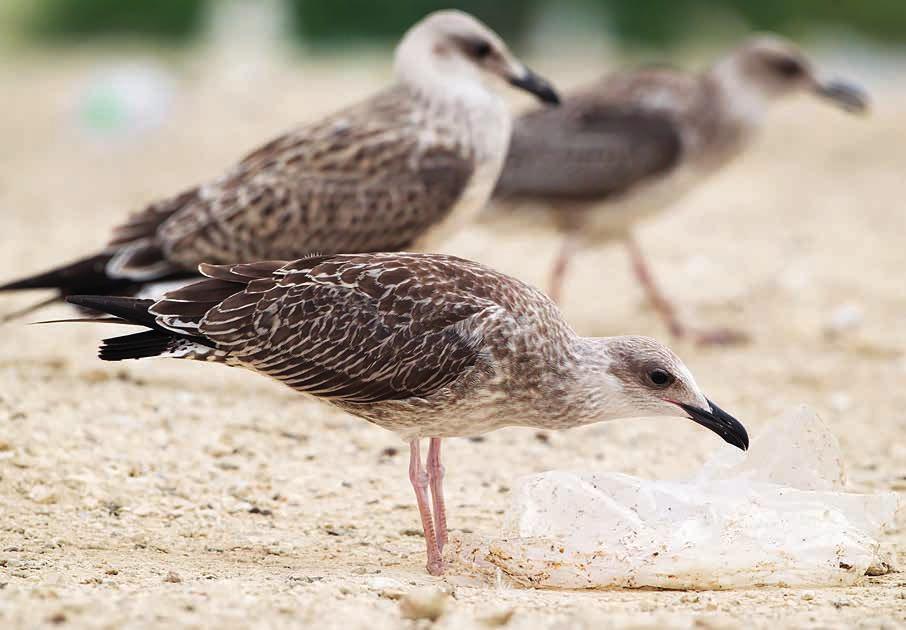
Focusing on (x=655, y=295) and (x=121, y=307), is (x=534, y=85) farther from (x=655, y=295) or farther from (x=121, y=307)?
(x=121, y=307)

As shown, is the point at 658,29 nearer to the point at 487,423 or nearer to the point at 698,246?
the point at 698,246

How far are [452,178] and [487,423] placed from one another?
6.93 feet

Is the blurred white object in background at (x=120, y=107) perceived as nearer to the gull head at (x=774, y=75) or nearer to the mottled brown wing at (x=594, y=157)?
the mottled brown wing at (x=594, y=157)

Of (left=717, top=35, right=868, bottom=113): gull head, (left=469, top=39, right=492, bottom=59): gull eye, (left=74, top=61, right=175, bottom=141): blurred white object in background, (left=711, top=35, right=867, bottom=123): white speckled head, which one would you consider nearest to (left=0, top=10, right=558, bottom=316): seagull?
(left=469, top=39, right=492, bottom=59): gull eye

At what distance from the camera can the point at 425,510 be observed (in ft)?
15.9

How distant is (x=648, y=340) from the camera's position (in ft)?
16.3

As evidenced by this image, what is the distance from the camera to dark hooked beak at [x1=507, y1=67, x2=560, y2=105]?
725 cm

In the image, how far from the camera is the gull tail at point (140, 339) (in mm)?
4816

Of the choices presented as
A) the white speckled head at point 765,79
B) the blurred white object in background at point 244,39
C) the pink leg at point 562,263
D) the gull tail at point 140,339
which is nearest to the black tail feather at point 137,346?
the gull tail at point 140,339

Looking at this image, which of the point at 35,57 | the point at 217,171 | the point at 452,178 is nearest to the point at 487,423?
the point at 452,178

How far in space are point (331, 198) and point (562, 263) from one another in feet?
8.25

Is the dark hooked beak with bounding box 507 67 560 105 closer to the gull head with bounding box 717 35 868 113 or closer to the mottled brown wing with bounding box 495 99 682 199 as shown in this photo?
the mottled brown wing with bounding box 495 99 682 199

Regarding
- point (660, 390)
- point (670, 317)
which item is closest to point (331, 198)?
point (660, 390)

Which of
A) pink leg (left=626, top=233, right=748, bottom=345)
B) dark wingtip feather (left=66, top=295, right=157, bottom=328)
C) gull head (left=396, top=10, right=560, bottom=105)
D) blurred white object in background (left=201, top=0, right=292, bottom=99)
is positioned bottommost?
blurred white object in background (left=201, top=0, right=292, bottom=99)
